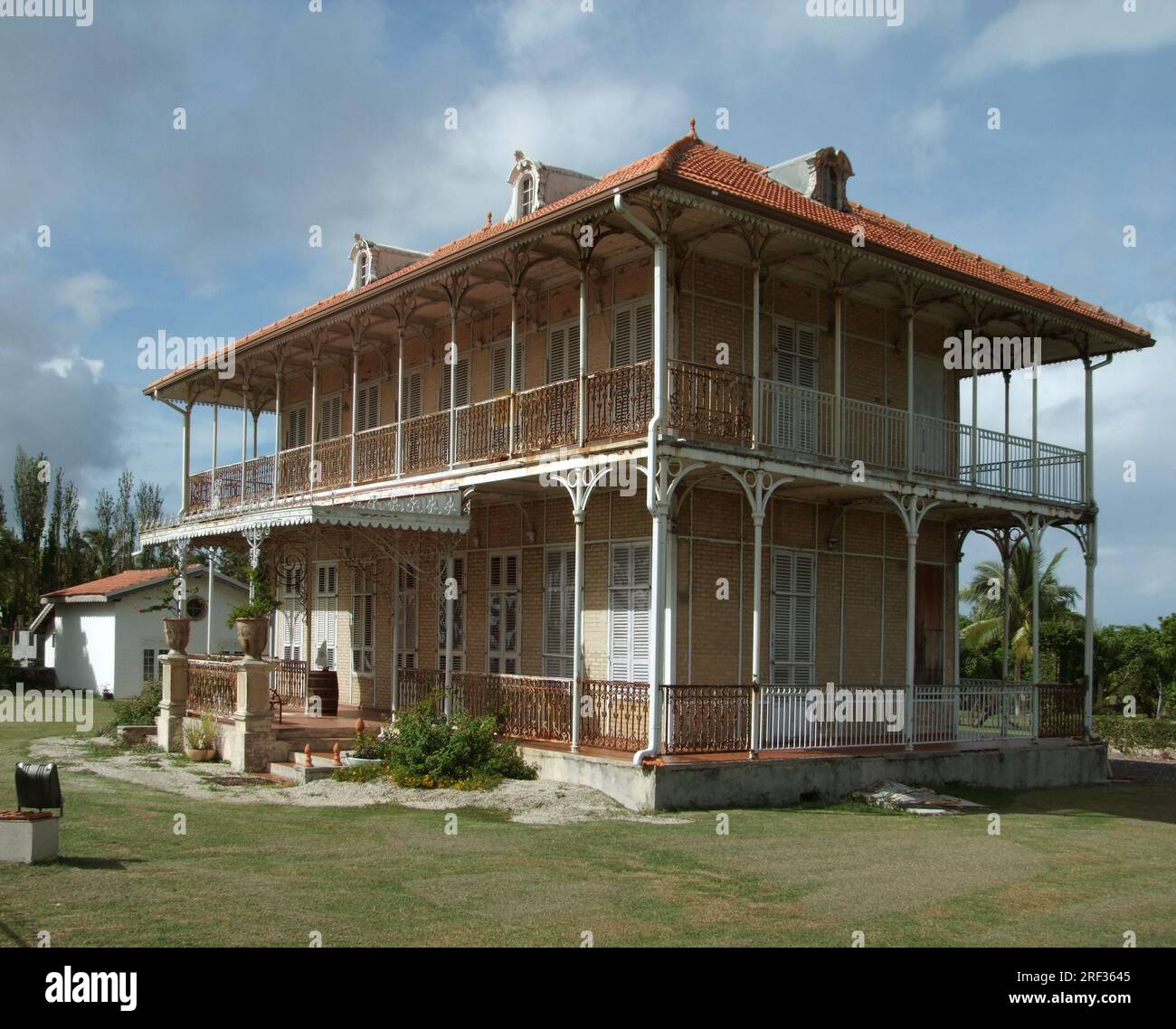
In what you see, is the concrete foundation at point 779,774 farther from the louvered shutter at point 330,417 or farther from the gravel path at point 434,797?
the louvered shutter at point 330,417

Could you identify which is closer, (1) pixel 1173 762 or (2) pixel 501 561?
(2) pixel 501 561

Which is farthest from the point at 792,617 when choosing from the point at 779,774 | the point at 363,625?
the point at 363,625

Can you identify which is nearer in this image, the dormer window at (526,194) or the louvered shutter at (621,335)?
the louvered shutter at (621,335)

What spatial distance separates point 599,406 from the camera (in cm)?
1583

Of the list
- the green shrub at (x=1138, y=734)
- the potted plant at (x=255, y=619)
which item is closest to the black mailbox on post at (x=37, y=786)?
the potted plant at (x=255, y=619)

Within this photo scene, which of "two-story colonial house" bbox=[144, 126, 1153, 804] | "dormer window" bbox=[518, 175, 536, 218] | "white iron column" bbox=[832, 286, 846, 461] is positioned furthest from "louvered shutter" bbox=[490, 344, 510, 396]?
"white iron column" bbox=[832, 286, 846, 461]

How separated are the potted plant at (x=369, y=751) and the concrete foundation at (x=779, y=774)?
1.85 metres

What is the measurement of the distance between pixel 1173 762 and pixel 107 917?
23.2 meters

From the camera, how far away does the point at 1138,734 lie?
86.9ft

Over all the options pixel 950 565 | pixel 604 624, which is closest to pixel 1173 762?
pixel 950 565

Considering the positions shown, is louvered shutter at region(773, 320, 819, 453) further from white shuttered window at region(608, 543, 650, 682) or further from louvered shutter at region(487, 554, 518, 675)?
louvered shutter at region(487, 554, 518, 675)

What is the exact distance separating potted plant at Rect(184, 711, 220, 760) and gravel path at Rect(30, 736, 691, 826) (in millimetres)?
1893

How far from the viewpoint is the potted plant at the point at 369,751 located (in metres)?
15.8
